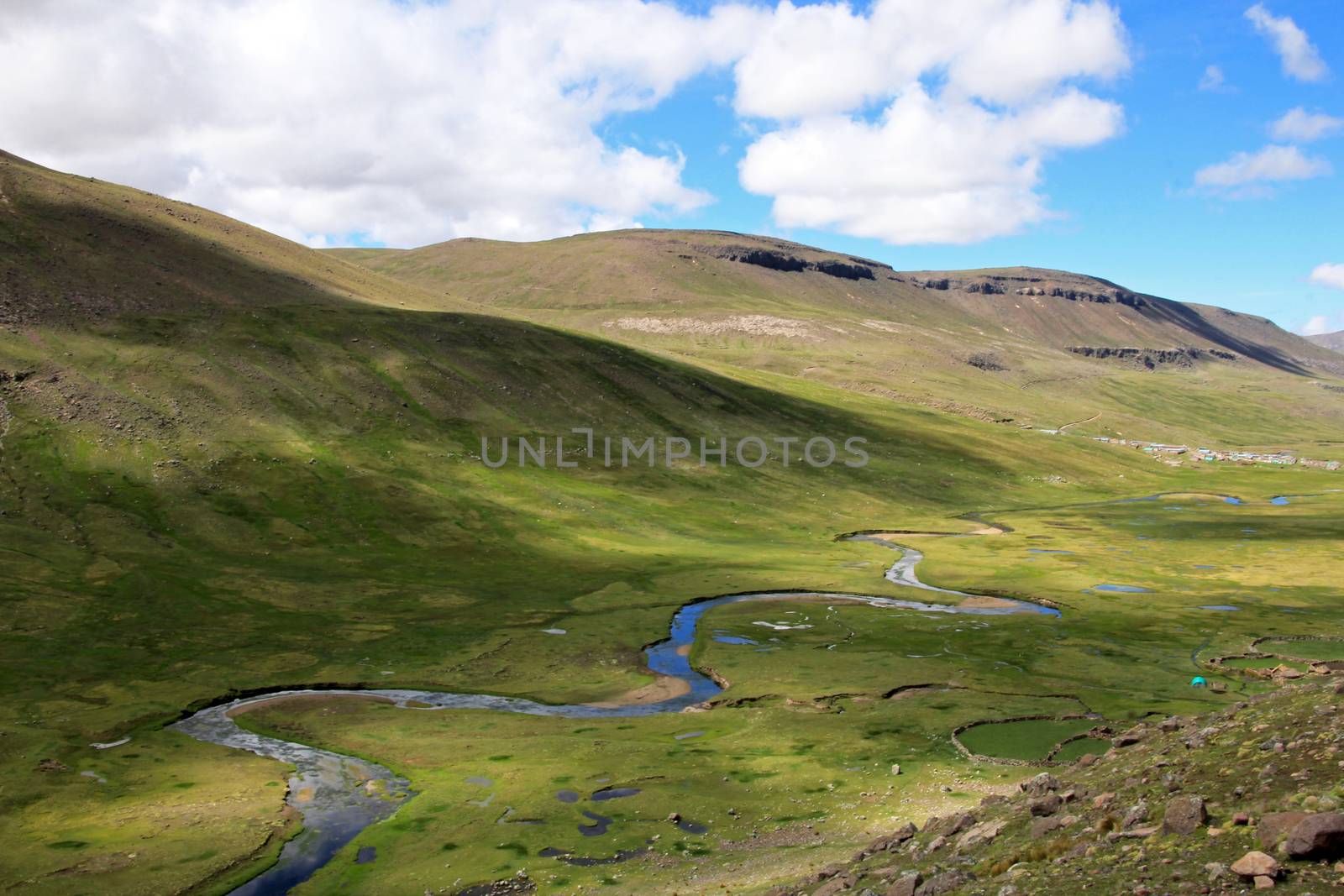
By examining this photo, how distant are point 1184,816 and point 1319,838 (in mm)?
4094

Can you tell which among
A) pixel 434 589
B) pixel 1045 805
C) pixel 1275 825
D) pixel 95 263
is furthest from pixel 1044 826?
pixel 95 263

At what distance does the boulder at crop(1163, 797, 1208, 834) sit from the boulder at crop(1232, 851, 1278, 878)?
2906 mm

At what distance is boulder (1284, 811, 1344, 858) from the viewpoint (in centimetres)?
1866

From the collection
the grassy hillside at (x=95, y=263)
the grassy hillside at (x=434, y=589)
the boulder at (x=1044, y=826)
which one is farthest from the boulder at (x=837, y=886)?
the grassy hillside at (x=95, y=263)

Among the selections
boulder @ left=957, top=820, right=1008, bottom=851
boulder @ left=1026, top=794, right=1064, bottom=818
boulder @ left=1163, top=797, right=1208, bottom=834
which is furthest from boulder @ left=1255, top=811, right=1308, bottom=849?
boulder @ left=957, top=820, right=1008, bottom=851

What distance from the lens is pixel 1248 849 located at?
2036 centimetres

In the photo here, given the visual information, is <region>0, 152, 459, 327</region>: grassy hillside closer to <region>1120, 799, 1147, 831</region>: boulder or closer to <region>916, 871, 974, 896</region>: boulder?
<region>916, 871, 974, 896</region>: boulder

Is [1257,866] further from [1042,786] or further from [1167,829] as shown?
[1042,786]

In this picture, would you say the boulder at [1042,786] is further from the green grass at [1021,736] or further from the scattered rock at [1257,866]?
the green grass at [1021,736]

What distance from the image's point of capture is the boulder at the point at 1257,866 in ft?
61.1

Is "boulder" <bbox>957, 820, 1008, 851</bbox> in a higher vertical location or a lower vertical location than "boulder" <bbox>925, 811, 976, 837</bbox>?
higher

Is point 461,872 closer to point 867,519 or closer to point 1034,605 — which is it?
point 1034,605

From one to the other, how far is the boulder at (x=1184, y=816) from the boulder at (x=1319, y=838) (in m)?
3.19

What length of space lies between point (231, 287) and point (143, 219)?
95.3ft
